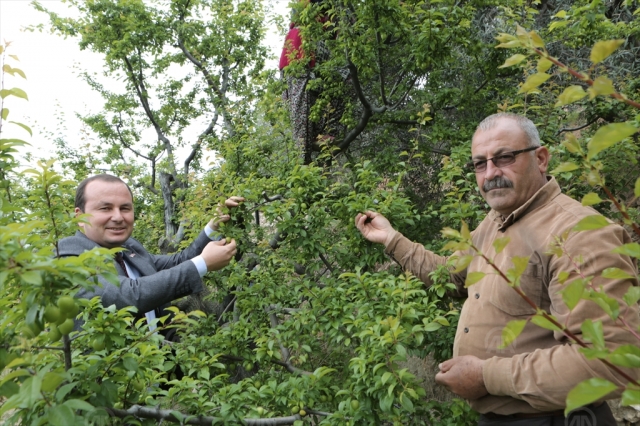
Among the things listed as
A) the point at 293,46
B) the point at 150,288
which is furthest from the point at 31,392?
the point at 293,46

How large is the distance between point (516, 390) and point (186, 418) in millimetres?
1300

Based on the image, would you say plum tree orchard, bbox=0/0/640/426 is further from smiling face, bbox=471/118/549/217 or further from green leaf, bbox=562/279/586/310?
smiling face, bbox=471/118/549/217

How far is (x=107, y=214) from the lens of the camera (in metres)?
3.04

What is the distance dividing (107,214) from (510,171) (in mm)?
2125

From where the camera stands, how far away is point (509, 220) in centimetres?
240

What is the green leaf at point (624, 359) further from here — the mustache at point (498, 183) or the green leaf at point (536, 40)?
the mustache at point (498, 183)

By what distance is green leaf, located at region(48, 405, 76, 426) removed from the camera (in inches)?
54.7

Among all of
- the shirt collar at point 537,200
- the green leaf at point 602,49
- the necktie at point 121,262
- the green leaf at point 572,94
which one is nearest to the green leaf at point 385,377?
the shirt collar at point 537,200

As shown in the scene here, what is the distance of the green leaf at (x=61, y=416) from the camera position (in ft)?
4.56

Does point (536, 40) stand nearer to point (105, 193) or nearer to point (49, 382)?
point (49, 382)

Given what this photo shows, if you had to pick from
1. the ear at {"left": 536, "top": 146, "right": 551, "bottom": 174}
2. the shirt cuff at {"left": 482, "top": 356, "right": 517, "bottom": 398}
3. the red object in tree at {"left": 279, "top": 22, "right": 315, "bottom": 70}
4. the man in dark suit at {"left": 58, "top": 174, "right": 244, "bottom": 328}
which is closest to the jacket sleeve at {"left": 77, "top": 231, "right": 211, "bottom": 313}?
the man in dark suit at {"left": 58, "top": 174, "right": 244, "bottom": 328}

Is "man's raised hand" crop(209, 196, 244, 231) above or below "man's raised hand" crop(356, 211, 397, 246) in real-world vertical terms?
above

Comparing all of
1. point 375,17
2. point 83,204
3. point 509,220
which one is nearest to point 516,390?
point 509,220

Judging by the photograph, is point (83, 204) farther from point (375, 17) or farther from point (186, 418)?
point (375, 17)
